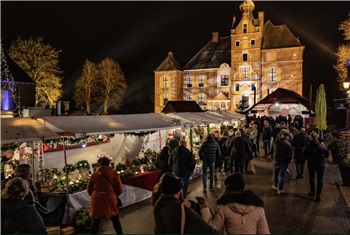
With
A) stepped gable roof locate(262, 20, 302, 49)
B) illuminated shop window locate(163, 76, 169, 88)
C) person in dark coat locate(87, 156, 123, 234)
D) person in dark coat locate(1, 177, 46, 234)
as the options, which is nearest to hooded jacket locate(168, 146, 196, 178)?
person in dark coat locate(87, 156, 123, 234)

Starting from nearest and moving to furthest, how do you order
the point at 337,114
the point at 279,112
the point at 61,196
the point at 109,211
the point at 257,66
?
the point at 109,211, the point at 61,196, the point at 337,114, the point at 279,112, the point at 257,66

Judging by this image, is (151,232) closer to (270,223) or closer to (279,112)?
(270,223)

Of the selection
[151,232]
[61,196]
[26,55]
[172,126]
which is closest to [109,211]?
[151,232]

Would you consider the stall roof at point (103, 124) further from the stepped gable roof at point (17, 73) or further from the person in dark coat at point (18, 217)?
the stepped gable roof at point (17, 73)

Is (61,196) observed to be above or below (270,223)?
above

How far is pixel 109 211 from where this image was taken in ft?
17.5

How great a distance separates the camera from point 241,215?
10.3 feet

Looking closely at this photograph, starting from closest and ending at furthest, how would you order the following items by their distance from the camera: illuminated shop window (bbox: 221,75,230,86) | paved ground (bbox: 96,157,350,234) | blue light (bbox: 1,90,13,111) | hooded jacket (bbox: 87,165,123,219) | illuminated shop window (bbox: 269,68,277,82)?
hooded jacket (bbox: 87,165,123,219) → paved ground (bbox: 96,157,350,234) → blue light (bbox: 1,90,13,111) → illuminated shop window (bbox: 269,68,277,82) → illuminated shop window (bbox: 221,75,230,86)

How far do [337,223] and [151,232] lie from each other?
12.8 ft

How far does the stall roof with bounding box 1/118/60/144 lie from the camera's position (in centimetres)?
599

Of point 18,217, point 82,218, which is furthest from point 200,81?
point 18,217

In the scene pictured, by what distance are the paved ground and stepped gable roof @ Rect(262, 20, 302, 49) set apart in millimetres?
32674

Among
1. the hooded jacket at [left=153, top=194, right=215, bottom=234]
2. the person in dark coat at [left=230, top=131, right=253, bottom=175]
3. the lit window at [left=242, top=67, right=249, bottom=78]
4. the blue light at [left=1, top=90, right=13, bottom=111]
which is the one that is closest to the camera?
the hooded jacket at [left=153, top=194, right=215, bottom=234]

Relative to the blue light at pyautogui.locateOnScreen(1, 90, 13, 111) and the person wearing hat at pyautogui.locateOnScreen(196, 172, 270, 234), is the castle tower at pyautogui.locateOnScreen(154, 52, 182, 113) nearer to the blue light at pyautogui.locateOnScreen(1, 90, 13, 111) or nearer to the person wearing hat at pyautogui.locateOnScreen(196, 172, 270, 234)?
the blue light at pyautogui.locateOnScreen(1, 90, 13, 111)
